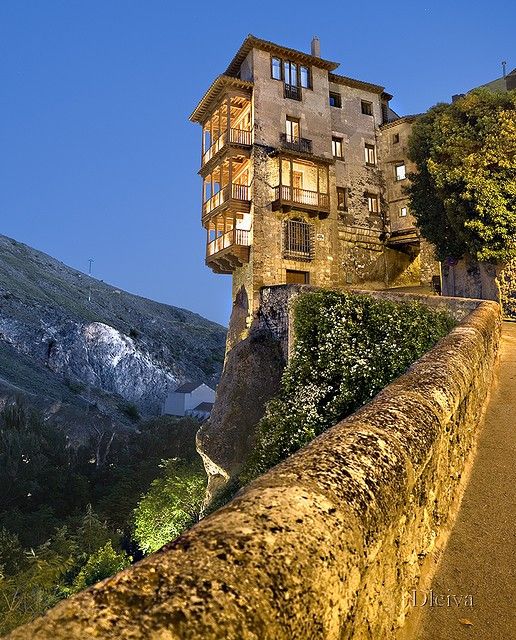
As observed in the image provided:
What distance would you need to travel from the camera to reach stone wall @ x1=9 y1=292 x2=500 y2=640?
1384 millimetres

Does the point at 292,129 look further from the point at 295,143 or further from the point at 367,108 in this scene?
the point at 367,108

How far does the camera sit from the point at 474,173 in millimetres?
21969

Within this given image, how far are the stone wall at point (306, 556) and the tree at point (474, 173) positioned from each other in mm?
20730

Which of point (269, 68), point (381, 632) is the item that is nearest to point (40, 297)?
point (269, 68)

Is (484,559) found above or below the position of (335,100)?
below

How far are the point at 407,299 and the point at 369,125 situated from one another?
27252 mm

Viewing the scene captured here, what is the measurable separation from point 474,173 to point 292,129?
13250 millimetres

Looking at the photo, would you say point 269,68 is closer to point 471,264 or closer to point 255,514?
point 471,264

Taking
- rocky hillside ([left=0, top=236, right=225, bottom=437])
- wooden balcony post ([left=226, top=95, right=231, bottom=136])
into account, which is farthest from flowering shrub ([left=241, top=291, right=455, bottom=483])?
rocky hillside ([left=0, top=236, right=225, bottom=437])

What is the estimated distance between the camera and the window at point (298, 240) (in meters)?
29.6

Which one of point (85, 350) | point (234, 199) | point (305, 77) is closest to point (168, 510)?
point (234, 199)

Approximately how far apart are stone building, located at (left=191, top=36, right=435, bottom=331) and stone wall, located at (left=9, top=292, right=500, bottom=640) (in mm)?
25101

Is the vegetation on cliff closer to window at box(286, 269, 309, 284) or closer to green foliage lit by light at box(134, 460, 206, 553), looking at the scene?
green foliage lit by light at box(134, 460, 206, 553)

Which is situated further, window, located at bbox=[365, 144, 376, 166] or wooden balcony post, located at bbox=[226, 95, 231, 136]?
window, located at bbox=[365, 144, 376, 166]
